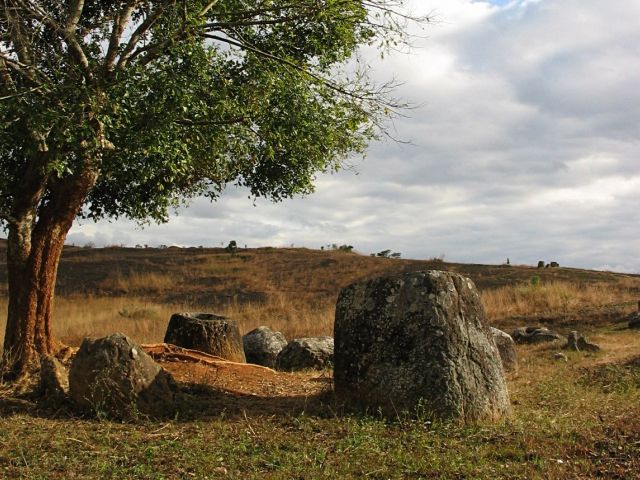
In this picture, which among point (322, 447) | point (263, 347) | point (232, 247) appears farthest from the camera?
point (232, 247)

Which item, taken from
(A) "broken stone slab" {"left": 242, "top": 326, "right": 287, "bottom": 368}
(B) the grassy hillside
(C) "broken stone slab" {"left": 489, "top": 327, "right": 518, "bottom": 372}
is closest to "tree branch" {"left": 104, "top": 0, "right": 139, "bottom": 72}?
(A) "broken stone slab" {"left": 242, "top": 326, "right": 287, "bottom": 368}

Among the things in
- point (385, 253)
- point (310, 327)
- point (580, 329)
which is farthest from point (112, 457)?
point (385, 253)

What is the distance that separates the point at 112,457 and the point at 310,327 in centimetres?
1657

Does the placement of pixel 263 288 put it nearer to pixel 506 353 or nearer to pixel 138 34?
pixel 506 353

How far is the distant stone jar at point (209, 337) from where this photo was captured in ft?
47.6

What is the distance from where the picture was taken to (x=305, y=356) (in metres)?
15.6

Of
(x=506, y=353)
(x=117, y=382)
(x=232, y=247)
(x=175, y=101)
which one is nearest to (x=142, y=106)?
(x=175, y=101)

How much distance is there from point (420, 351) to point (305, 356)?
639 centimetres

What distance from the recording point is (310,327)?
963 inches

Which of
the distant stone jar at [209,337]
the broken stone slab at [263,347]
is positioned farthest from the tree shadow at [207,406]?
the broken stone slab at [263,347]

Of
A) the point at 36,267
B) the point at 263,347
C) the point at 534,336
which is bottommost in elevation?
the point at 263,347

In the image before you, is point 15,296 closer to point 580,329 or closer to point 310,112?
point 310,112

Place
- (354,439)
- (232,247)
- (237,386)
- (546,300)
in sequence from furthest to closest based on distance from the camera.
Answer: (232,247), (546,300), (237,386), (354,439)

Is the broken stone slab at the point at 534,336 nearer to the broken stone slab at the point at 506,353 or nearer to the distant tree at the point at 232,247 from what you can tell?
the broken stone slab at the point at 506,353
